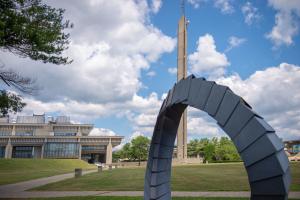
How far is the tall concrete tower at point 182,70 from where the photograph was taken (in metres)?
52.8

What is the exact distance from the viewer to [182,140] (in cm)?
5306

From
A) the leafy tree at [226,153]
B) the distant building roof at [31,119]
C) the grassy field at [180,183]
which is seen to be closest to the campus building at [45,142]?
the distant building roof at [31,119]

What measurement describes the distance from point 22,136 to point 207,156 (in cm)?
5468

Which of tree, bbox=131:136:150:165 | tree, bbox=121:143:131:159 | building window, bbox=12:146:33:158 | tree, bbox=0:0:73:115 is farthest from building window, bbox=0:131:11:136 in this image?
tree, bbox=0:0:73:115

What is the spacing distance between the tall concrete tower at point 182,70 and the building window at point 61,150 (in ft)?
164

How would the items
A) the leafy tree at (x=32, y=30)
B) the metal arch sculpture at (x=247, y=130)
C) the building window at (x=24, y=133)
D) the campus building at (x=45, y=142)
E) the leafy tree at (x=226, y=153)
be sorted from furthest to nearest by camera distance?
the building window at (x=24, y=133) → the campus building at (x=45, y=142) → the leafy tree at (x=226, y=153) → the leafy tree at (x=32, y=30) → the metal arch sculpture at (x=247, y=130)

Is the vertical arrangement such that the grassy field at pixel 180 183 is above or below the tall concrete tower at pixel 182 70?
below

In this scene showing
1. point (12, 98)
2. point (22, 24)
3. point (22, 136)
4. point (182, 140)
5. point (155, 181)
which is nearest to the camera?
point (155, 181)

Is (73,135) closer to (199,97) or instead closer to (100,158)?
(100,158)

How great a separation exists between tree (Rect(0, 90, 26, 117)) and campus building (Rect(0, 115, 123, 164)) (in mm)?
81207

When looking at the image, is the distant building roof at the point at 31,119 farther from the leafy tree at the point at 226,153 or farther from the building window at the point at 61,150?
the leafy tree at the point at 226,153

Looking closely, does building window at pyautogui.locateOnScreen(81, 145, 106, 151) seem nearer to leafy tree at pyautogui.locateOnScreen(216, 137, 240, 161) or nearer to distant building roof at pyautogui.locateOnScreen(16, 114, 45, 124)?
distant building roof at pyautogui.locateOnScreen(16, 114, 45, 124)

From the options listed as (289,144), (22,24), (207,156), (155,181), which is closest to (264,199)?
(155,181)

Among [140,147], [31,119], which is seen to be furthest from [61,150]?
[140,147]
